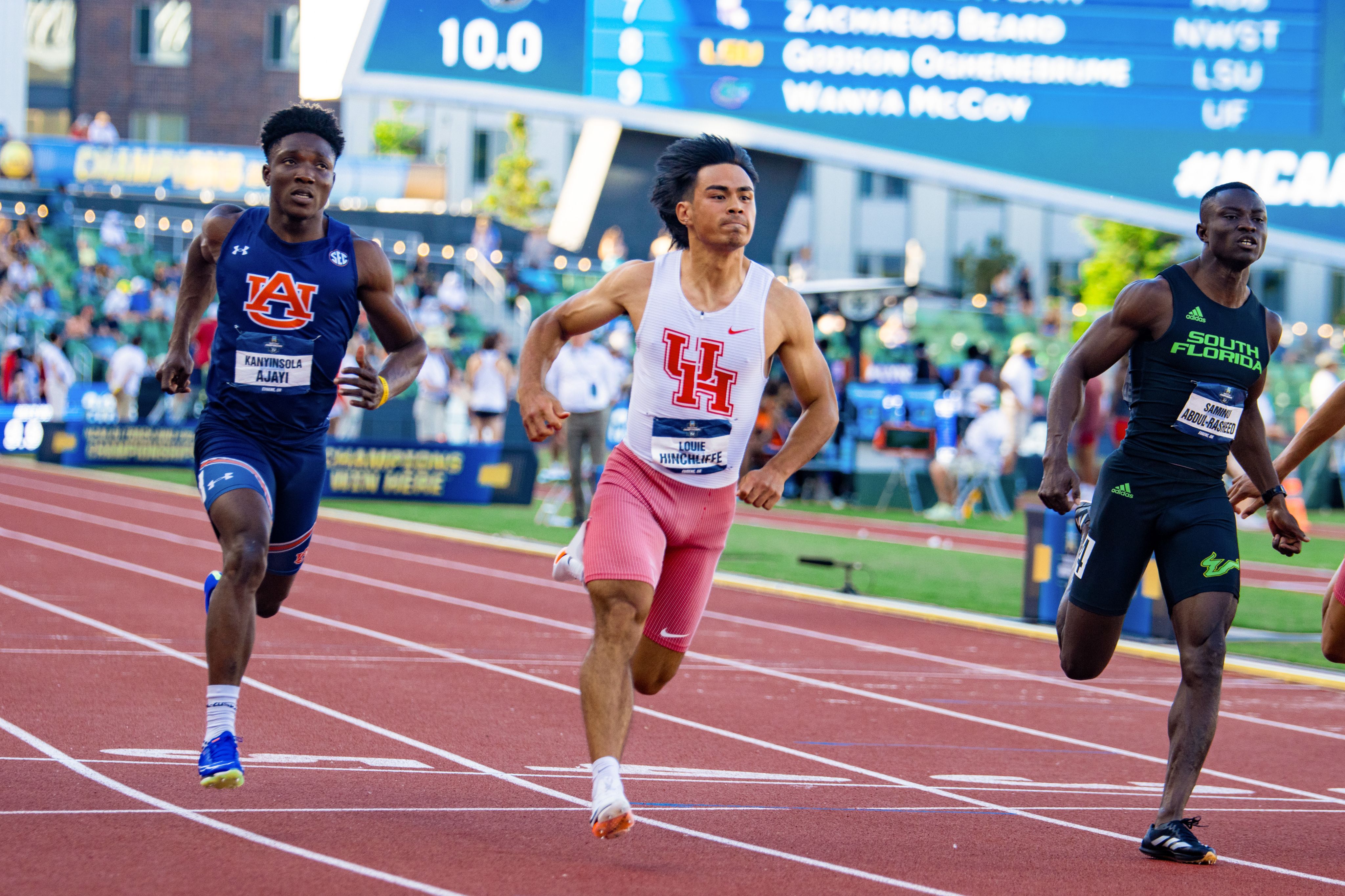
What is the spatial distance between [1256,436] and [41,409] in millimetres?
22434

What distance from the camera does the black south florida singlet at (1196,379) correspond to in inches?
218

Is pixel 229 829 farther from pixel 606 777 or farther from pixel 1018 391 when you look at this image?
pixel 1018 391

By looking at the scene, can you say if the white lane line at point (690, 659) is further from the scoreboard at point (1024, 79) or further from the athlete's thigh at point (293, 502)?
the scoreboard at point (1024, 79)

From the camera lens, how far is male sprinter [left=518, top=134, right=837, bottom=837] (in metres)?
5.11

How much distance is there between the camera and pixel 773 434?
2081 centimetres

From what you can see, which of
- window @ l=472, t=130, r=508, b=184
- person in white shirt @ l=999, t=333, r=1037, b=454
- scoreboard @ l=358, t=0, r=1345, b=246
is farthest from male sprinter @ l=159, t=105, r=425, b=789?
window @ l=472, t=130, r=508, b=184

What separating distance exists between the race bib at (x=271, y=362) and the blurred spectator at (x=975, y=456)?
1523cm

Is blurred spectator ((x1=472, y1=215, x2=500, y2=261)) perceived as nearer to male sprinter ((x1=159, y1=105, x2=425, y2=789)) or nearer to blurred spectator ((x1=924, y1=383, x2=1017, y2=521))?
blurred spectator ((x1=924, y1=383, x2=1017, y2=521))

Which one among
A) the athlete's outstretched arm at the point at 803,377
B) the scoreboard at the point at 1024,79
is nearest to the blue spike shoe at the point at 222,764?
the athlete's outstretched arm at the point at 803,377

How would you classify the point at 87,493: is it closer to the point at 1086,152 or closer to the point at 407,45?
the point at 407,45

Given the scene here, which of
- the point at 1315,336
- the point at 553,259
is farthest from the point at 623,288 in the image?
the point at 1315,336

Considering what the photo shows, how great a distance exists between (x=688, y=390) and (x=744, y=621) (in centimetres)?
630

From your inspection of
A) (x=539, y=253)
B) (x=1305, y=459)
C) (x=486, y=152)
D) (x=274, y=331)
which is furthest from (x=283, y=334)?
(x=486, y=152)

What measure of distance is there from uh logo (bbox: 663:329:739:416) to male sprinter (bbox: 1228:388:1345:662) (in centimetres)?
192
